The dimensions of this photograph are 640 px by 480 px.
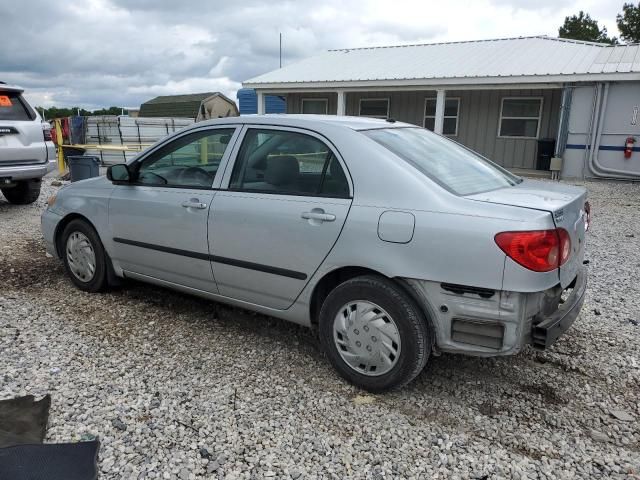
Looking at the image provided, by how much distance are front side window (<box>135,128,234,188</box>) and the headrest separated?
A: 17.3 inches

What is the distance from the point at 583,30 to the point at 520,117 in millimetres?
23106

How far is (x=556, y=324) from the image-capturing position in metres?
2.80

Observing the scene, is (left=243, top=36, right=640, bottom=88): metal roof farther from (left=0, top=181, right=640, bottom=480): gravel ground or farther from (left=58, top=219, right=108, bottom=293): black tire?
(left=58, top=219, right=108, bottom=293): black tire

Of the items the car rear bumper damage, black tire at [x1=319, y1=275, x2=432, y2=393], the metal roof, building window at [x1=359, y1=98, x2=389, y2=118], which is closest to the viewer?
the car rear bumper damage

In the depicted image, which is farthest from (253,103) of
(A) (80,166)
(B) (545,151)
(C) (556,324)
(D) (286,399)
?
(C) (556,324)

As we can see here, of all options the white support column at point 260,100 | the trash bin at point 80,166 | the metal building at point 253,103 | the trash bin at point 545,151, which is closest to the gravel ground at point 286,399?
the trash bin at point 80,166

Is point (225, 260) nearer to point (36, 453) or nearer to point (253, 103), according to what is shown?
point (36, 453)

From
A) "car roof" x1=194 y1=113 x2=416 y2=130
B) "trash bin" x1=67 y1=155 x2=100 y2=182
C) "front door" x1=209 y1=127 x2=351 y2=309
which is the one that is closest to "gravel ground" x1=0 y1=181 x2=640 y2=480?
"front door" x1=209 y1=127 x2=351 y2=309

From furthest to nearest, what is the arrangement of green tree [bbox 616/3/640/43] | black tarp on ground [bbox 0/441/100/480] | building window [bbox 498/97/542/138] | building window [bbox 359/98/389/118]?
green tree [bbox 616/3/640/43] < building window [bbox 359/98/389/118] < building window [bbox 498/97/542/138] < black tarp on ground [bbox 0/441/100/480]

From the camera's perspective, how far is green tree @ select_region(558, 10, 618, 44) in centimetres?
3284

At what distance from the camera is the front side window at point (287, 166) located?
10.5 ft

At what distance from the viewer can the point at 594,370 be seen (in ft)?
11.3

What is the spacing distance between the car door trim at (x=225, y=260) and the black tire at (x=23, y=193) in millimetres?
5766

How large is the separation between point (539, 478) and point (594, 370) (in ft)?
4.34
